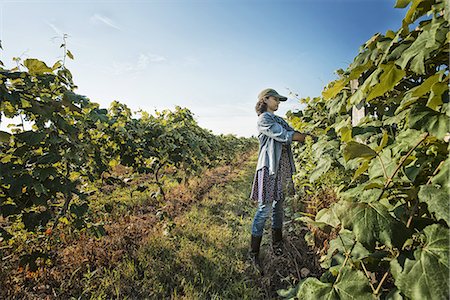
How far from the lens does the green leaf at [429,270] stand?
73 cm

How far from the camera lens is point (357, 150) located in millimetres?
987

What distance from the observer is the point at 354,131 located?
1.31m

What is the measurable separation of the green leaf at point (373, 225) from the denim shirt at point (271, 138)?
1979mm

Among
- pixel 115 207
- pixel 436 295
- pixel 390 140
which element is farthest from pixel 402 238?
pixel 115 207

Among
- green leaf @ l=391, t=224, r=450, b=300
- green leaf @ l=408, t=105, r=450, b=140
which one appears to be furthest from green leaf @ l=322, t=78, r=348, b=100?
green leaf @ l=391, t=224, r=450, b=300

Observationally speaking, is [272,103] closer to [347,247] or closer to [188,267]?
[188,267]

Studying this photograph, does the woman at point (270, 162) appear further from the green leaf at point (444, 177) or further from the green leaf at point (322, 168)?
the green leaf at point (444, 177)

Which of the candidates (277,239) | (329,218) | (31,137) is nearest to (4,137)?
(31,137)

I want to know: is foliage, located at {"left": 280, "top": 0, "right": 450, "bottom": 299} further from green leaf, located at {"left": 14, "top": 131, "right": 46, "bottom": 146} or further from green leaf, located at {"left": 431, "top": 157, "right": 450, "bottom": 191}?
green leaf, located at {"left": 14, "top": 131, "right": 46, "bottom": 146}

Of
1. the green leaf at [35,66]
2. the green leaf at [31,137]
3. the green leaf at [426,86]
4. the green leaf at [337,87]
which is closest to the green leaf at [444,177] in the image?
the green leaf at [426,86]

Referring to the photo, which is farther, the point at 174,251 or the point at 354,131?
the point at 174,251

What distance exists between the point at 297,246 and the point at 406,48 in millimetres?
2696

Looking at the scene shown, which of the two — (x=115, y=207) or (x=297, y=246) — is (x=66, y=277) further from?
(x=297, y=246)

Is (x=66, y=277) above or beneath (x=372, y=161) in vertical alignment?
beneath
